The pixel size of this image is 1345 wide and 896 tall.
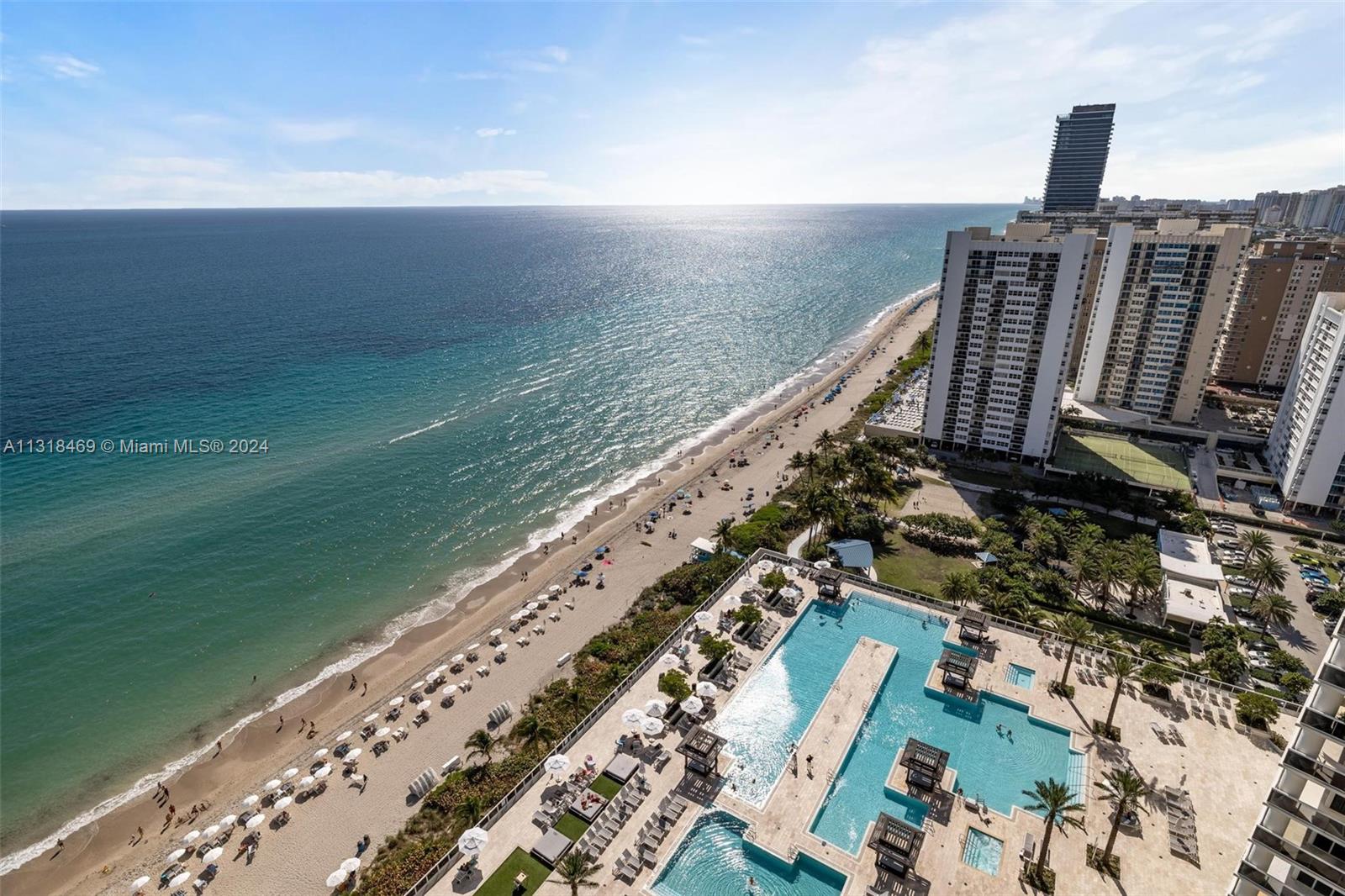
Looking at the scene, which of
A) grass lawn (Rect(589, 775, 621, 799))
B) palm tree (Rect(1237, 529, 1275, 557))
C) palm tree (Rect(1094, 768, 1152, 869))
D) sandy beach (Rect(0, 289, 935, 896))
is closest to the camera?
palm tree (Rect(1094, 768, 1152, 869))

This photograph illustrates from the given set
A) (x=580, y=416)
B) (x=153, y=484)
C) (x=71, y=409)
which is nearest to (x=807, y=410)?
(x=580, y=416)

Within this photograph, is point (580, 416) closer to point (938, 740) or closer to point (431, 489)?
point (431, 489)

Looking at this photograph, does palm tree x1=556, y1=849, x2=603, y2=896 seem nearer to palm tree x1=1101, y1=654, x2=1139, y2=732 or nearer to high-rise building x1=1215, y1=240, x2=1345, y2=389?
palm tree x1=1101, y1=654, x2=1139, y2=732

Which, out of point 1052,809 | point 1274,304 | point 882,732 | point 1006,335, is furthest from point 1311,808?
point 1274,304

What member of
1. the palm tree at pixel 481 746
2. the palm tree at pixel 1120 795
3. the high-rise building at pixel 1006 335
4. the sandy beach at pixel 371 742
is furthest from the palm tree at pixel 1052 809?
the high-rise building at pixel 1006 335

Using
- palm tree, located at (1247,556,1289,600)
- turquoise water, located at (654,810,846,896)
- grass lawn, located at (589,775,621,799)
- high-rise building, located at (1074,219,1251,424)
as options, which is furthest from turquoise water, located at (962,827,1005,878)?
high-rise building, located at (1074,219,1251,424)

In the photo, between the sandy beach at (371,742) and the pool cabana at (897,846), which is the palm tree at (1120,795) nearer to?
the pool cabana at (897,846)

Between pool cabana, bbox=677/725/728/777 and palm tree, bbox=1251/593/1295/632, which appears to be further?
palm tree, bbox=1251/593/1295/632

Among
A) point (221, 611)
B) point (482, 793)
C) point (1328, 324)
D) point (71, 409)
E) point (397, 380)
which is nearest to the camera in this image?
point (482, 793)
